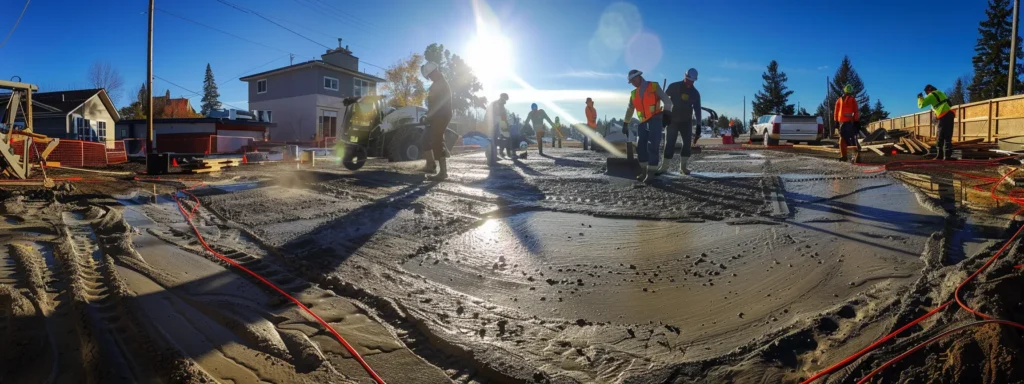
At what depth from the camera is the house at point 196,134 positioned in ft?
76.1

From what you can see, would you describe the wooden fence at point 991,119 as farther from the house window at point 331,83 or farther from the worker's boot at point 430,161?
the house window at point 331,83

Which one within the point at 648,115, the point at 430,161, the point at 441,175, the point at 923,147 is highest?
the point at 648,115

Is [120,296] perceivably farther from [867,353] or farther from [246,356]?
[867,353]

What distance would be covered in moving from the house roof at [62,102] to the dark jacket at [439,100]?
103 ft

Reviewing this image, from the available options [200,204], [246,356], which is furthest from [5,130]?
[246,356]

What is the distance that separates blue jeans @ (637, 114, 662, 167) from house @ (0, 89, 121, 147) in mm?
33176

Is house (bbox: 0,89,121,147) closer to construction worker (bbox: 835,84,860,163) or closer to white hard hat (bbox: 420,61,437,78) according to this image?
white hard hat (bbox: 420,61,437,78)

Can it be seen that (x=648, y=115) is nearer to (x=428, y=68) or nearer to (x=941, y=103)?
(x=428, y=68)

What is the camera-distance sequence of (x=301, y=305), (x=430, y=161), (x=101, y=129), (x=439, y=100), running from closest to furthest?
(x=301, y=305), (x=439, y=100), (x=430, y=161), (x=101, y=129)

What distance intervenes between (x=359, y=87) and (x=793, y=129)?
30.9 metres

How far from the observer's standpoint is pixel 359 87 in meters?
41.0

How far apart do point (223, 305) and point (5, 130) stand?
11.2m

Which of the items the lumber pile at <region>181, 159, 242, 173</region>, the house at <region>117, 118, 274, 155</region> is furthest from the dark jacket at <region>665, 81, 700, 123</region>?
the house at <region>117, 118, 274, 155</region>

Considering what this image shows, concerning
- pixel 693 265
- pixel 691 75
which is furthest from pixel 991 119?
pixel 693 265
